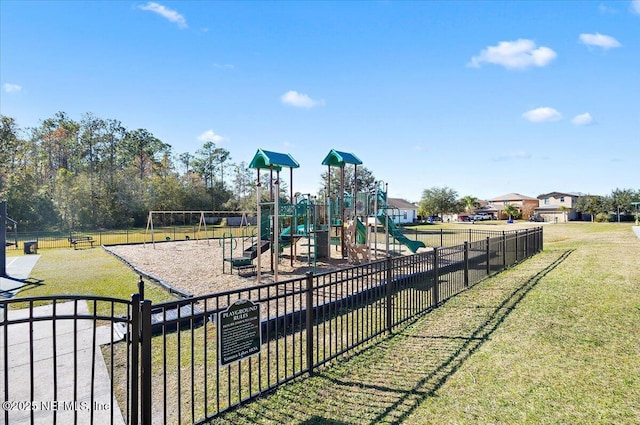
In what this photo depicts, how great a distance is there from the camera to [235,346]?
10.8 ft

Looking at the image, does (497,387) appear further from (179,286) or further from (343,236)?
(343,236)

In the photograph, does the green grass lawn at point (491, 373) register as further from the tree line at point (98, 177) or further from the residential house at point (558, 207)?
the residential house at point (558, 207)

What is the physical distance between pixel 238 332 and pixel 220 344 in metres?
0.20

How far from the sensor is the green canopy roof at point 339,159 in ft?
42.3

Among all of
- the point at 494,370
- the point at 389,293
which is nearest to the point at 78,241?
the point at 389,293

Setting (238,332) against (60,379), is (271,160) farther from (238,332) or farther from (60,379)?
(238,332)

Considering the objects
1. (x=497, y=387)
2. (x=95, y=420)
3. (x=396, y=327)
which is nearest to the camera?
(x=95, y=420)

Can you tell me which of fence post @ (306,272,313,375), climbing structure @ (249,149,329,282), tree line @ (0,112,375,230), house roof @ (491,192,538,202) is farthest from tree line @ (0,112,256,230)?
house roof @ (491,192,538,202)

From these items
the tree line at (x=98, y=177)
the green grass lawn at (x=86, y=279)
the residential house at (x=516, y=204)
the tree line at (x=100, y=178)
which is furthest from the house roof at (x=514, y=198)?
the green grass lawn at (x=86, y=279)

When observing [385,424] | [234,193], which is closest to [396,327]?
[385,424]

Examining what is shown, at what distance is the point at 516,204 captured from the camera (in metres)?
80.4

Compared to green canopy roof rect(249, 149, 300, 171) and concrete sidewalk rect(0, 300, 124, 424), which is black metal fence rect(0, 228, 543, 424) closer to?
concrete sidewalk rect(0, 300, 124, 424)

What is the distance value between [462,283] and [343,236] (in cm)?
543

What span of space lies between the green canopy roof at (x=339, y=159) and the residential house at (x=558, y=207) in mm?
57069
